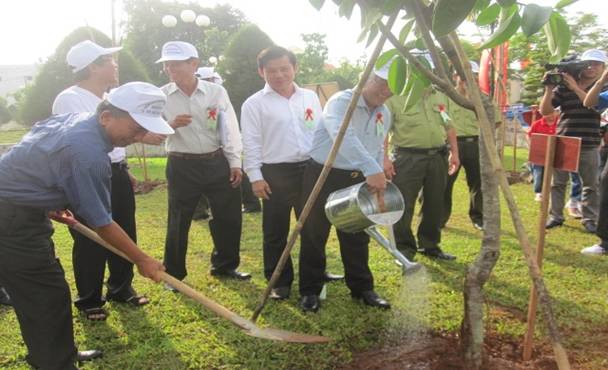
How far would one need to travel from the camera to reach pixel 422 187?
4.84 m

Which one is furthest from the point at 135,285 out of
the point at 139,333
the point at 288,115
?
the point at 288,115

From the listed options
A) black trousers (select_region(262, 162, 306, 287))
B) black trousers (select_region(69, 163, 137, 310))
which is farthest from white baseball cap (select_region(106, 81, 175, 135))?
black trousers (select_region(262, 162, 306, 287))

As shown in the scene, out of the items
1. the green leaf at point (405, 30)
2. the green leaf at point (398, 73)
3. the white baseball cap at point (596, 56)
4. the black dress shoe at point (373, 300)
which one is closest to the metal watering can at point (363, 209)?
the black dress shoe at point (373, 300)

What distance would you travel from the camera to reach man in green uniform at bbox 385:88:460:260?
4625mm

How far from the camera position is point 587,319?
3.50 m

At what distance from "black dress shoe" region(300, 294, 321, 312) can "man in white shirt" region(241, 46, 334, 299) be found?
25cm

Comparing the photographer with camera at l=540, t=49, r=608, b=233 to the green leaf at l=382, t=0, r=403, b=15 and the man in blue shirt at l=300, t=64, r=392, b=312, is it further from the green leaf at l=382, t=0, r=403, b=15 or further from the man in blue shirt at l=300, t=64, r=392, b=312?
the green leaf at l=382, t=0, r=403, b=15

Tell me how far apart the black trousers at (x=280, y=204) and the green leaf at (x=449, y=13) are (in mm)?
2354

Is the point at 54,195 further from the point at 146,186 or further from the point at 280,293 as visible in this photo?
the point at 146,186

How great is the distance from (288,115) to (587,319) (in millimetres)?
2527

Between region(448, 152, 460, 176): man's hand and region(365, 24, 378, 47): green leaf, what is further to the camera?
region(448, 152, 460, 176): man's hand

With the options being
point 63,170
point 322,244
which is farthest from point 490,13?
point 322,244

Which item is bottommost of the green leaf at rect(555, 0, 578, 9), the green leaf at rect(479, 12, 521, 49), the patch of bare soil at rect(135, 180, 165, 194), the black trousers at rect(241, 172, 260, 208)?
the patch of bare soil at rect(135, 180, 165, 194)

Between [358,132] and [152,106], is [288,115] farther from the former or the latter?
[152,106]
